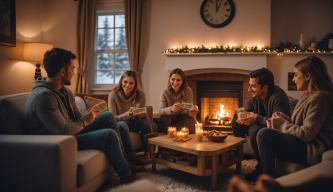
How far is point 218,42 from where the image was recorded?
4.77 m

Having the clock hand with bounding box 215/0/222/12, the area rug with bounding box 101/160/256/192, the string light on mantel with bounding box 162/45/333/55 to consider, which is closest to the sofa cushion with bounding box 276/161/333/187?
the area rug with bounding box 101/160/256/192

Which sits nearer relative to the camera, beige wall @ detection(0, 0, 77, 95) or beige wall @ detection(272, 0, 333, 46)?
beige wall @ detection(0, 0, 77, 95)

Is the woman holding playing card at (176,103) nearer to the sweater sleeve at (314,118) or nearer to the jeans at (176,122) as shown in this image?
the jeans at (176,122)

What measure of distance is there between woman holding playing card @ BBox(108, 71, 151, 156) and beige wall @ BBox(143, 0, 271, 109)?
1.53 m

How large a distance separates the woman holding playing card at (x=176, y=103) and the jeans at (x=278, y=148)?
4.07 feet

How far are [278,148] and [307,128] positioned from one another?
10.8 inches

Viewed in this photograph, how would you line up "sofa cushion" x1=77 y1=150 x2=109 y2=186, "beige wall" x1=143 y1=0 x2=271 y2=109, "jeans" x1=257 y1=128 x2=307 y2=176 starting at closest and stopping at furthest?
"sofa cushion" x1=77 y1=150 x2=109 y2=186 → "jeans" x1=257 y1=128 x2=307 y2=176 → "beige wall" x1=143 y1=0 x2=271 y2=109

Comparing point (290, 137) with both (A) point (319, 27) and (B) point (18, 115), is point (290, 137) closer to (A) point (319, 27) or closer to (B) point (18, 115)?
(B) point (18, 115)

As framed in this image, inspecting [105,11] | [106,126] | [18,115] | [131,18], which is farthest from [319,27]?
[18,115]

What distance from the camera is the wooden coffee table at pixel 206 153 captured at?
8.15ft

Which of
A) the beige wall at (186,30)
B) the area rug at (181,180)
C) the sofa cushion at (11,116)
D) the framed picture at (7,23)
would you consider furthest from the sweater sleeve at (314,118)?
the framed picture at (7,23)

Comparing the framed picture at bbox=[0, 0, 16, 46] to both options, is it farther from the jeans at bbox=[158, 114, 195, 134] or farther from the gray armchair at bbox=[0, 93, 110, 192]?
the gray armchair at bbox=[0, 93, 110, 192]

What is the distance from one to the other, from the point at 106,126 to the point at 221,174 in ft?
3.94

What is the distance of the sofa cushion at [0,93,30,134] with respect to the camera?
218 cm
